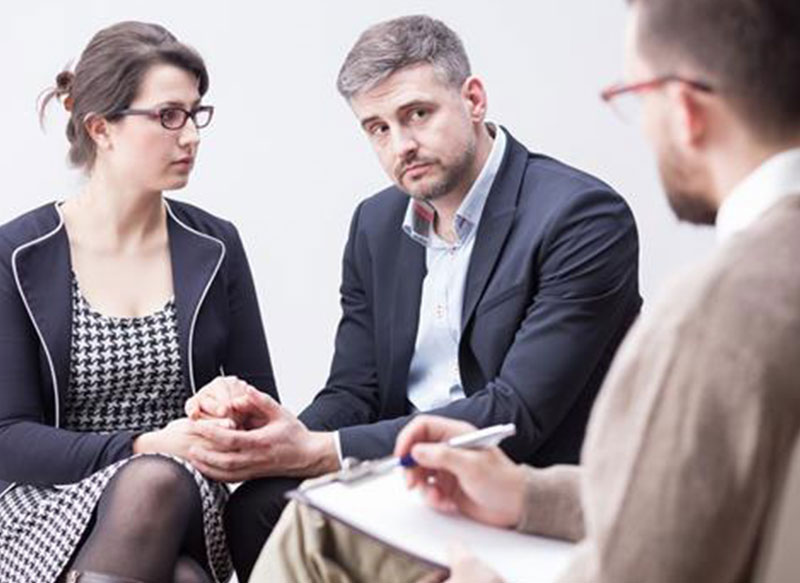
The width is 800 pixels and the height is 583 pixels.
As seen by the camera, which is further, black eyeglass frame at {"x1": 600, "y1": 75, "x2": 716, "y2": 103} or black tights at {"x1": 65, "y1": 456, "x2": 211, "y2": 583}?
black tights at {"x1": 65, "y1": 456, "x2": 211, "y2": 583}

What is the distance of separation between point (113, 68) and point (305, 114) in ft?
3.52

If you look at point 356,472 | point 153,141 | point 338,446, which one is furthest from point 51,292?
point 356,472

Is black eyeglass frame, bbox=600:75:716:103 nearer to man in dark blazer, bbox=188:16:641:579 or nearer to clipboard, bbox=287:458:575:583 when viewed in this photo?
clipboard, bbox=287:458:575:583

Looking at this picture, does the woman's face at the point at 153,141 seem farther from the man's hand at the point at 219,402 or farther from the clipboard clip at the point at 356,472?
the clipboard clip at the point at 356,472

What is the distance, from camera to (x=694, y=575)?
1.12 m

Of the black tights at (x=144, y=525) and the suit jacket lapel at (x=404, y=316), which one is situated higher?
the suit jacket lapel at (x=404, y=316)

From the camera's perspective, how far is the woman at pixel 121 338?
2166 mm

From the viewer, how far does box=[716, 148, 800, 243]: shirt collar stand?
3.84 ft

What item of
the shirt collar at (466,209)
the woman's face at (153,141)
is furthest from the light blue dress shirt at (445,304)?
the woman's face at (153,141)

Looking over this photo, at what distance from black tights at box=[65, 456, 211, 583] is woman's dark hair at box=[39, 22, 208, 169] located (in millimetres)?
645

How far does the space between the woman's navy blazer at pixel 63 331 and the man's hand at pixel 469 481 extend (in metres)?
0.81

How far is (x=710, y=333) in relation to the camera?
3.56ft

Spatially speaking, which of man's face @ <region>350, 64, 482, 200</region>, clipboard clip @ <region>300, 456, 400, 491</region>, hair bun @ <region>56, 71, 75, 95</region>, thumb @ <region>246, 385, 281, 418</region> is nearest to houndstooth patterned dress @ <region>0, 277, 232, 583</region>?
thumb @ <region>246, 385, 281, 418</region>

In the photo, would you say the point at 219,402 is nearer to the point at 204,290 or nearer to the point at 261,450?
the point at 261,450
